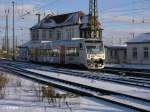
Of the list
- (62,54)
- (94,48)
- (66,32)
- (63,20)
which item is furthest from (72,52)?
(63,20)

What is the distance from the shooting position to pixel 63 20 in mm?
87375

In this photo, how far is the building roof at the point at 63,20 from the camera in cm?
8038

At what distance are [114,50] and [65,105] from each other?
53835mm

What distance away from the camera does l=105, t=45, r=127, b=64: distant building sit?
64938 mm

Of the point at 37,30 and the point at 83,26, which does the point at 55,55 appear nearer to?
the point at 83,26

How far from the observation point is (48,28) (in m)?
91.4

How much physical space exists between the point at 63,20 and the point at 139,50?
114 ft

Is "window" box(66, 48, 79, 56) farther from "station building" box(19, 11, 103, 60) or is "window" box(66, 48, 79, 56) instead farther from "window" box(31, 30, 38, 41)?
"window" box(31, 30, 38, 41)

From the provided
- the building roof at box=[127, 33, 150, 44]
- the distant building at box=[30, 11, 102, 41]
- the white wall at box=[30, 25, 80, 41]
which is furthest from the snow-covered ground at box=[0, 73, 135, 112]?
the white wall at box=[30, 25, 80, 41]

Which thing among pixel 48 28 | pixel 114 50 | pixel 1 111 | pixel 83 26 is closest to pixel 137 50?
pixel 114 50

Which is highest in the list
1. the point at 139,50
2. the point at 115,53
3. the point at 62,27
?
the point at 62,27

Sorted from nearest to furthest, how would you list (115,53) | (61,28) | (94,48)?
(94,48) < (115,53) < (61,28)

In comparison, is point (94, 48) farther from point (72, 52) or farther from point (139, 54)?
point (139, 54)

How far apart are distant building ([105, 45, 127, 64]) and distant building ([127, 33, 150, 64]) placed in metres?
7.42
